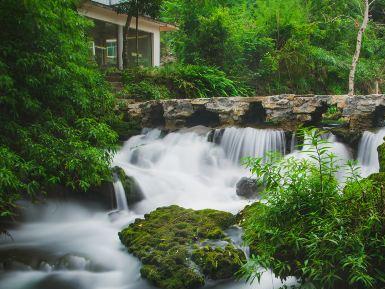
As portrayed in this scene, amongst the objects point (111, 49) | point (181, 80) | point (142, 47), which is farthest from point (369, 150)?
point (142, 47)

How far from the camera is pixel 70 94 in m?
6.88

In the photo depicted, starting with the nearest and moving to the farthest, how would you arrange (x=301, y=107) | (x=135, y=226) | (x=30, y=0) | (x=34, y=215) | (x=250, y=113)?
(x=30, y=0)
(x=135, y=226)
(x=34, y=215)
(x=301, y=107)
(x=250, y=113)

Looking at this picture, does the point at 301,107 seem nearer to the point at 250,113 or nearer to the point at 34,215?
the point at 250,113

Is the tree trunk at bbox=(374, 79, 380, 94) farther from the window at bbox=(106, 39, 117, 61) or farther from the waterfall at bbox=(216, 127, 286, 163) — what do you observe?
the window at bbox=(106, 39, 117, 61)

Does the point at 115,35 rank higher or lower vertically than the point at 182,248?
higher

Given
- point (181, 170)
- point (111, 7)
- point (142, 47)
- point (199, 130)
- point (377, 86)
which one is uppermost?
point (111, 7)

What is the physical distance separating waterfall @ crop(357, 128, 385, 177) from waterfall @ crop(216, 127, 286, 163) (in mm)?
1999

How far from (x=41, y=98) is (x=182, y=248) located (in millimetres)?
3487

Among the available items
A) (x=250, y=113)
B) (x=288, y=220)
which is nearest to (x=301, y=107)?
(x=250, y=113)

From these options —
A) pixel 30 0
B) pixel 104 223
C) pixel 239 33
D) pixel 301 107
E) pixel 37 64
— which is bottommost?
pixel 104 223

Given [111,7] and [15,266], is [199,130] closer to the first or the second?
[15,266]

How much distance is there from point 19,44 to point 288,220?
4.81 metres

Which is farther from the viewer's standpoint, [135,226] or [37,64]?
[135,226]

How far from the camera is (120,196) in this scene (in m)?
8.78
